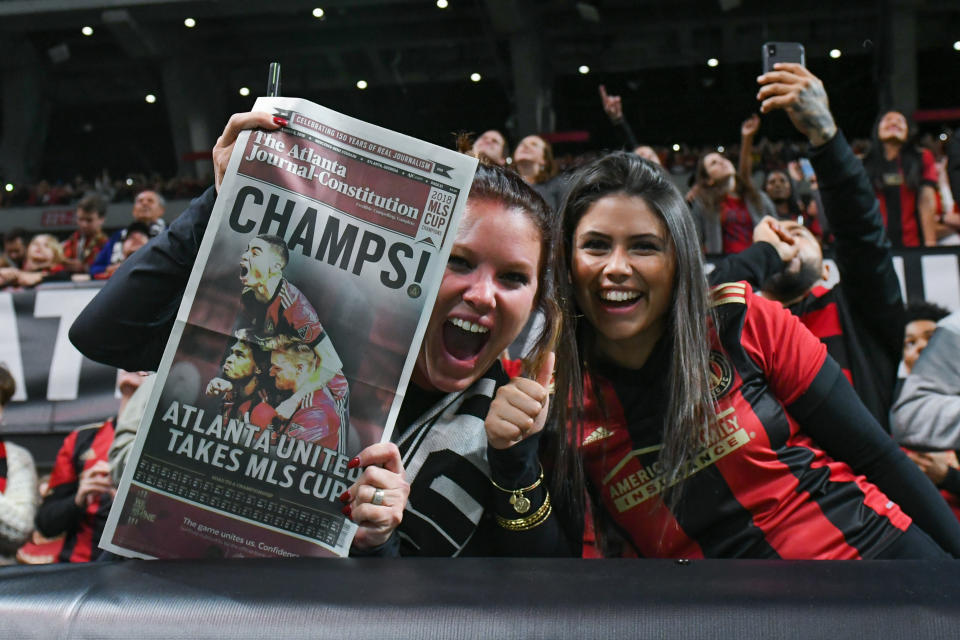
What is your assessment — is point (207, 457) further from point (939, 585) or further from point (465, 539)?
point (939, 585)

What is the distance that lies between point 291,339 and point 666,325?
71cm

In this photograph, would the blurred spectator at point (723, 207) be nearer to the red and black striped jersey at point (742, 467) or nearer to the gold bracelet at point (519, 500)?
the red and black striped jersey at point (742, 467)

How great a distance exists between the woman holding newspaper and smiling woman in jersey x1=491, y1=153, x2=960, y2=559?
135mm

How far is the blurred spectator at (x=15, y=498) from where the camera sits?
2.71 m

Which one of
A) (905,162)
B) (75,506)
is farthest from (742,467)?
(905,162)

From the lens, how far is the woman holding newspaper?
1.02 meters

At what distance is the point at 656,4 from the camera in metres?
12.3

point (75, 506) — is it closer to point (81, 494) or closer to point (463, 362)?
point (81, 494)

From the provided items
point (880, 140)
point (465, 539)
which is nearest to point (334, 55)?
point (880, 140)

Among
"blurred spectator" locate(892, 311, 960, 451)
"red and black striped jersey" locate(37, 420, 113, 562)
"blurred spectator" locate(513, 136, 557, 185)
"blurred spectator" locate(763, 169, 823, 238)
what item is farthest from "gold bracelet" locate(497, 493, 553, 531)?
"blurred spectator" locate(763, 169, 823, 238)

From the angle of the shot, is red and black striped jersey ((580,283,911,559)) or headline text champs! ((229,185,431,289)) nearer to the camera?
headline text champs! ((229,185,431,289))

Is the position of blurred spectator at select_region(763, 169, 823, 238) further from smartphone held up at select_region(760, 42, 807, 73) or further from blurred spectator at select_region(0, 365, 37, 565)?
→ blurred spectator at select_region(0, 365, 37, 565)

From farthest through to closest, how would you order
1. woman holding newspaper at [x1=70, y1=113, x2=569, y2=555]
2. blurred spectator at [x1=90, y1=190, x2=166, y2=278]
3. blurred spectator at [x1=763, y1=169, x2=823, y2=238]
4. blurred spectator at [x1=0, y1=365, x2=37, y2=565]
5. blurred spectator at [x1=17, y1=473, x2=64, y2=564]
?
blurred spectator at [x1=763, y1=169, x2=823, y2=238], blurred spectator at [x1=90, y1=190, x2=166, y2=278], blurred spectator at [x1=17, y1=473, x2=64, y2=564], blurred spectator at [x1=0, y1=365, x2=37, y2=565], woman holding newspaper at [x1=70, y1=113, x2=569, y2=555]

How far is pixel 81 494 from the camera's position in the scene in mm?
2719
